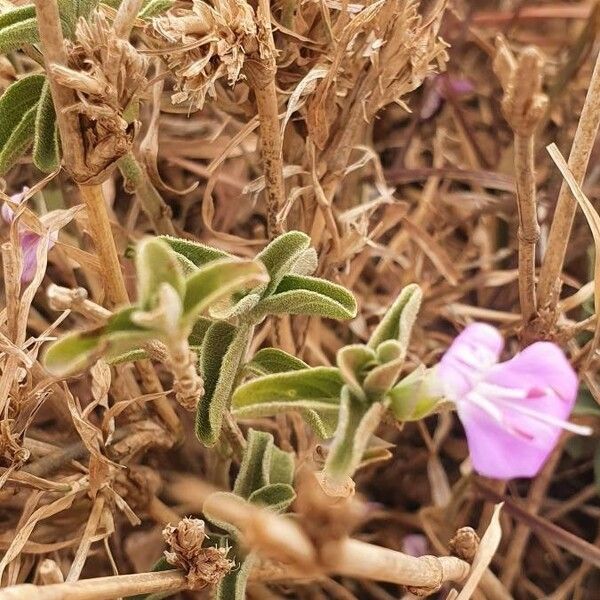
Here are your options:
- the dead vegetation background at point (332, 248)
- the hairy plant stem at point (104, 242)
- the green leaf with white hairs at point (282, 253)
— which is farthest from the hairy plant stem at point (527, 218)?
the hairy plant stem at point (104, 242)

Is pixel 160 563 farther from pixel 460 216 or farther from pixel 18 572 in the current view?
pixel 460 216

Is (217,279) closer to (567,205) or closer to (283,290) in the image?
(283,290)

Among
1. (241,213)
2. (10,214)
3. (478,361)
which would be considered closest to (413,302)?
(478,361)

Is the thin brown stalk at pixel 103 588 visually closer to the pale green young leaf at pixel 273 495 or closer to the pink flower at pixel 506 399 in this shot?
the pale green young leaf at pixel 273 495

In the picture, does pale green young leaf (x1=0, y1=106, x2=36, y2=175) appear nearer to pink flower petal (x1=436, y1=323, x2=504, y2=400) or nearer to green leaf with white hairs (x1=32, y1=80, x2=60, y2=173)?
green leaf with white hairs (x1=32, y1=80, x2=60, y2=173)

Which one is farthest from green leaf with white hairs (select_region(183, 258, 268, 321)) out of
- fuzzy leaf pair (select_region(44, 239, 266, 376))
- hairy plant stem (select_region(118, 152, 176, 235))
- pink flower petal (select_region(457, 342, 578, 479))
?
hairy plant stem (select_region(118, 152, 176, 235))

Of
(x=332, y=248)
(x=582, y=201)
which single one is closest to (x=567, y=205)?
(x=582, y=201)

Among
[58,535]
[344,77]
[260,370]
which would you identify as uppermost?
[344,77]
